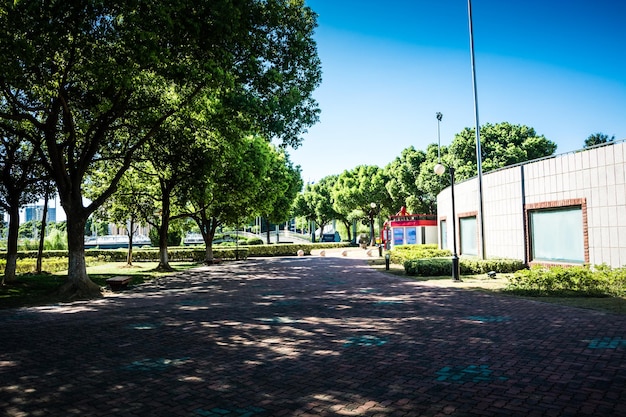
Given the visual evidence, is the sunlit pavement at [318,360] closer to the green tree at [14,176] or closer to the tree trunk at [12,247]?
the tree trunk at [12,247]

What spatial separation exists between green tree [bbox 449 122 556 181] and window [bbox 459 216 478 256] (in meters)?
15.3

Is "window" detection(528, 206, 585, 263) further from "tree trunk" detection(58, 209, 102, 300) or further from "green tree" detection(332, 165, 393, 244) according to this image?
"green tree" detection(332, 165, 393, 244)

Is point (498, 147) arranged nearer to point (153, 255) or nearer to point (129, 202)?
point (129, 202)

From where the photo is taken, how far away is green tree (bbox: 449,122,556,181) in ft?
132

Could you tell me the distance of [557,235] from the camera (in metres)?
17.6

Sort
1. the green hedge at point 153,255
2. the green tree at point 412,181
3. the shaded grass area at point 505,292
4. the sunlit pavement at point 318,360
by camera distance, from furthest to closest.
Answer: the green tree at point 412,181 < the green hedge at point 153,255 < the shaded grass area at point 505,292 < the sunlit pavement at point 318,360

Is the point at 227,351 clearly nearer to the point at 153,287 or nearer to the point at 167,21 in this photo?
the point at 167,21

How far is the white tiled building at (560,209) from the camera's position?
1473cm

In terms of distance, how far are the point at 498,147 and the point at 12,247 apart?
38842mm

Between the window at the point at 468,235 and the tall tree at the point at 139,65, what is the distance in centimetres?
1239

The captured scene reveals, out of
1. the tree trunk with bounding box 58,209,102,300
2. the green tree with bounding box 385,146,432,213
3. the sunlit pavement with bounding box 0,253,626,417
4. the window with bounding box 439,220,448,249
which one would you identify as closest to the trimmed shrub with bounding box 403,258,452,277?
the sunlit pavement with bounding box 0,253,626,417

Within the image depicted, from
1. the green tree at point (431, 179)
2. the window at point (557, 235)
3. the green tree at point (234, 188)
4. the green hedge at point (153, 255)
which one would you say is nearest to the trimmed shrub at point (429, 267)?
the window at point (557, 235)

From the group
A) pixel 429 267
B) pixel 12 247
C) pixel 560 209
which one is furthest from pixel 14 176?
pixel 560 209

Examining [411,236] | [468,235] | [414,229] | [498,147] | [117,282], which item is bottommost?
[117,282]
